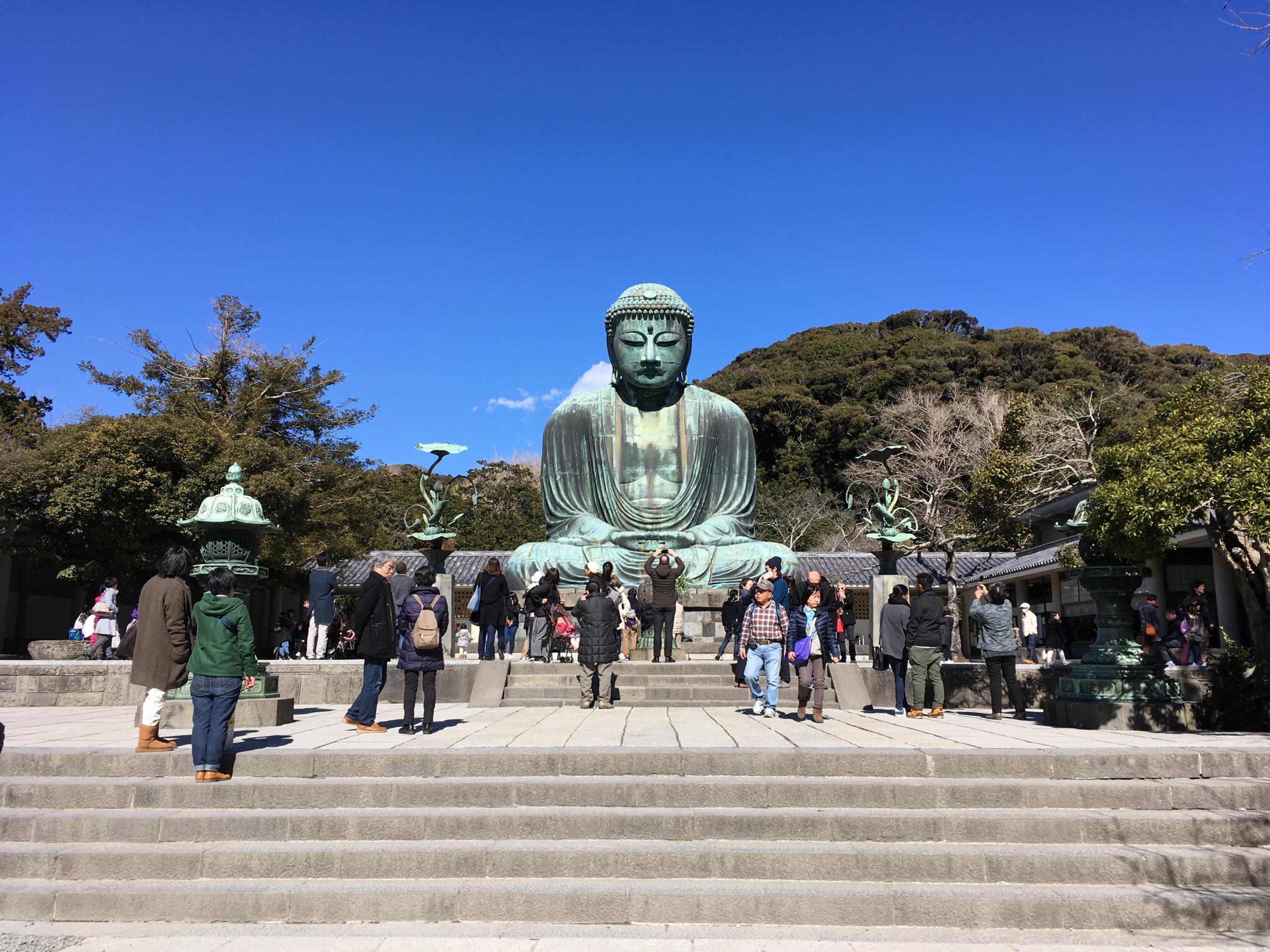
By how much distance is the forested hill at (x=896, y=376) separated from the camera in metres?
35.9

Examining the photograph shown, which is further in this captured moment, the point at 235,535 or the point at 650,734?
the point at 235,535

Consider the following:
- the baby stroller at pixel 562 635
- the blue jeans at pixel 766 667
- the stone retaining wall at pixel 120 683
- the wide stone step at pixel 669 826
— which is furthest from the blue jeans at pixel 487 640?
the wide stone step at pixel 669 826

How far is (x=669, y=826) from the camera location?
Answer: 15.6 feet

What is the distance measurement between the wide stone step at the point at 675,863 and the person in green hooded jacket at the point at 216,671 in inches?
24.9

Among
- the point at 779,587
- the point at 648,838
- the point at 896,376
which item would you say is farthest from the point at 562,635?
the point at 896,376

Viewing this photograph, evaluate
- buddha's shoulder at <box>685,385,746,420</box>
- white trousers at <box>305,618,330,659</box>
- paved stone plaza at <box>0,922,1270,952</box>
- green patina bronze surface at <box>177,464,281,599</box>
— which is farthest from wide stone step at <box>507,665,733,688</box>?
buddha's shoulder at <box>685,385,746,420</box>

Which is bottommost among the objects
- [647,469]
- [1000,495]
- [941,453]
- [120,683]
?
[120,683]

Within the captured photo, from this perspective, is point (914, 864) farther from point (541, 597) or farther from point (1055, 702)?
point (541, 597)

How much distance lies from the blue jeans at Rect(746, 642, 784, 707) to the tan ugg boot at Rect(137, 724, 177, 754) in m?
4.54

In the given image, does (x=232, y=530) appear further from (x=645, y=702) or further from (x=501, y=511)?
(x=501, y=511)

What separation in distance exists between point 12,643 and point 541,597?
50.6 ft

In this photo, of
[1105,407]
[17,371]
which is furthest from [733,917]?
[1105,407]

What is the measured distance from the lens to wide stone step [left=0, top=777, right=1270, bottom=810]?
497 cm

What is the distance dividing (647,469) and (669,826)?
34.3 ft
